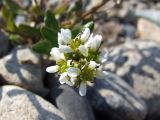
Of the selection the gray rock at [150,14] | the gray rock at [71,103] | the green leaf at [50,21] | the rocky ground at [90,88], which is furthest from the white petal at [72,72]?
the gray rock at [150,14]

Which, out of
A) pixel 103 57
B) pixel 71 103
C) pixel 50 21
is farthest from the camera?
pixel 50 21

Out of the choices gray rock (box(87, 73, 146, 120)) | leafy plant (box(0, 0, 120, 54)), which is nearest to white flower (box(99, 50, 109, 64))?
leafy plant (box(0, 0, 120, 54))

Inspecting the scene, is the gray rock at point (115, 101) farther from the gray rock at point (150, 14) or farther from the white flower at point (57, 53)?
the gray rock at point (150, 14)

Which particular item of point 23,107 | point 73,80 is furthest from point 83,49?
point 23,107

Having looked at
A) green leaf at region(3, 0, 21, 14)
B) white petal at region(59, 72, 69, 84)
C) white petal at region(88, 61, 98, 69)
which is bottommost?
white petal at region(59, 72, 69, 84)

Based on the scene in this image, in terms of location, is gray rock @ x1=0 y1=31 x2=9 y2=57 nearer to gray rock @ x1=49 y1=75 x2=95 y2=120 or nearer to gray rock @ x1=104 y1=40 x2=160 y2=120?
gray rock @ x1=49 y1=75 x2=95 y2=120

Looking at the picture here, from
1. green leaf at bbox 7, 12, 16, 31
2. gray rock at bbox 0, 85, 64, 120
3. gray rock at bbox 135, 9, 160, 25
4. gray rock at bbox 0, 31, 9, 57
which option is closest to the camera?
gray rock at bbox 0, 85, 64, 120

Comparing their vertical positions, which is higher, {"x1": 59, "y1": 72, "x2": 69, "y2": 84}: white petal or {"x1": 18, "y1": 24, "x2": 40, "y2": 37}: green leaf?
{"x1": 18, "y1": 24, "x2": 40, "y2": 37}: green leaf

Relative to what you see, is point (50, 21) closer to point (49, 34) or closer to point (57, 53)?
point (49, 34)
